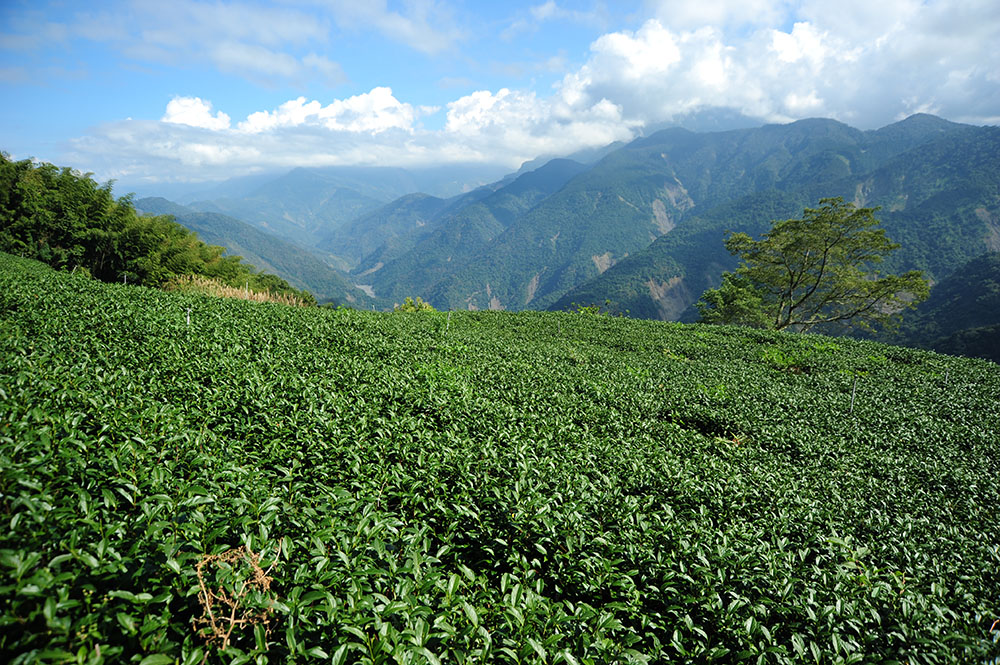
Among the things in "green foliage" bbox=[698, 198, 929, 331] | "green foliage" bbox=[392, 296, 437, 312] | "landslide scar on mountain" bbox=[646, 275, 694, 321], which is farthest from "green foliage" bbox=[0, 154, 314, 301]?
"landslide scar on mountain" bbox=[646, 275, 694, 321]

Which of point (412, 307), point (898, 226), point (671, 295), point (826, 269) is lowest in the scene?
point (671, 295)

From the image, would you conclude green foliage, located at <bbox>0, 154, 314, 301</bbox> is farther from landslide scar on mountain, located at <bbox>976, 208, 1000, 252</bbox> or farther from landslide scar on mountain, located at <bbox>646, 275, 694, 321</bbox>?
landslide scar on mountain, located at <bbox>976, 208, 1000, 252</bbox>

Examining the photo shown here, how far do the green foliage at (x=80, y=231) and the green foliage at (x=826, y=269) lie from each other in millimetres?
31142

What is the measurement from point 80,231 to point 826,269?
1749 inches

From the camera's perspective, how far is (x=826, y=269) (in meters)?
29.2

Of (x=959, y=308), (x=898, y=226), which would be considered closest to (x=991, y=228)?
(x=898, y=226)

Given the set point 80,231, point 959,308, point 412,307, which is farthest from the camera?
point 959,308

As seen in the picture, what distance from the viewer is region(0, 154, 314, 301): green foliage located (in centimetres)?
2211

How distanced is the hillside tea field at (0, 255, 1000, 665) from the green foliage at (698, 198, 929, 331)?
24703 mm

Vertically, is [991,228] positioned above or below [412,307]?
above

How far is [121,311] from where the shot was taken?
701 centimetres

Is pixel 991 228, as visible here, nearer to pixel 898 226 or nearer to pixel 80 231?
pixel 898 226

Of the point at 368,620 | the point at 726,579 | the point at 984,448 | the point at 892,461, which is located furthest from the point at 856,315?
the point at 368,620

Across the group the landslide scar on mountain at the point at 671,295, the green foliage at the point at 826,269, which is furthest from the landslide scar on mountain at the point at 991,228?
the green foliage at the point at 826,269
